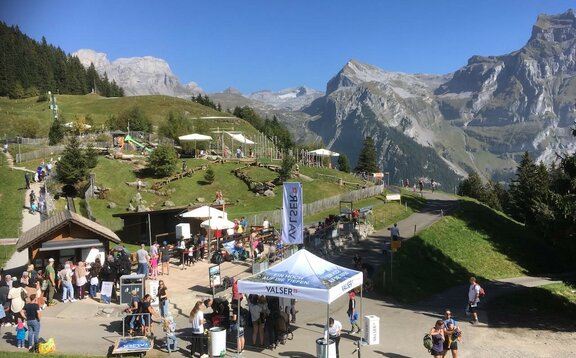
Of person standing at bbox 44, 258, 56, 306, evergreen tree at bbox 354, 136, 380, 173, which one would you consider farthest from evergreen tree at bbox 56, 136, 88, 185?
evergreen tree at bbox 354, 136, 380, 173

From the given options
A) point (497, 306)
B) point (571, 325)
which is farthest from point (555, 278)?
point (571, 325)

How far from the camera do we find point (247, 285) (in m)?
15.9

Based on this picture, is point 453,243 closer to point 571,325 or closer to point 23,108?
point 571,325

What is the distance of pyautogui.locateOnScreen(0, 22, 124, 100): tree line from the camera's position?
115250mm

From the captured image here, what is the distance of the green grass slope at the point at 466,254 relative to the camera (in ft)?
107

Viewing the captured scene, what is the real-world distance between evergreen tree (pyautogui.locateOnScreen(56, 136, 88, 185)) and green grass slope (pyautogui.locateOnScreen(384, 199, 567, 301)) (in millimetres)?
28789

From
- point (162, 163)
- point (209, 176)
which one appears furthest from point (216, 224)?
point (162, 163)

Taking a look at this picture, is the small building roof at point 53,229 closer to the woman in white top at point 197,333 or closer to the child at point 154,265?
the child at point 154,265

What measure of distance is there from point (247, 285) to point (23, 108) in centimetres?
10249

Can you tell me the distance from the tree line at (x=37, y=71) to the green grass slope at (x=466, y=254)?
9736 cm

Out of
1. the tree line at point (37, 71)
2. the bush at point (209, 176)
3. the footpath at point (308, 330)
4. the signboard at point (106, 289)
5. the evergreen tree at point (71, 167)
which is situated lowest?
the footpath at point (308, 330)

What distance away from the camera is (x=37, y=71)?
417 ft

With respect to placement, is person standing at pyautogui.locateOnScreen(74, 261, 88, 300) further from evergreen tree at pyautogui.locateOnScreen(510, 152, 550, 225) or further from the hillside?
the hillside

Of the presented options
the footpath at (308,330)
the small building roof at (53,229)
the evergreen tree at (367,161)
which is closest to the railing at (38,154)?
the small building roof at (53,229)
